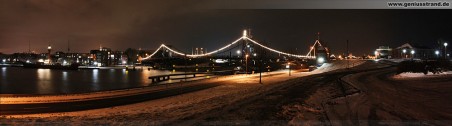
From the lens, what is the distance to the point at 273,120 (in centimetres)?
1255

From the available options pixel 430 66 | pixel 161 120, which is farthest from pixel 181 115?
pixel 430 66

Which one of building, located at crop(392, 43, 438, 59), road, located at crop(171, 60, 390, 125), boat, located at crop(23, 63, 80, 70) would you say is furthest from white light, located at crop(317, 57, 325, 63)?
boat, located at crop(23, 63, 80, 70)

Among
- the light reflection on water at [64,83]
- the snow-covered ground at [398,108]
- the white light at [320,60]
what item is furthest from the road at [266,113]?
the white light at [320,60]

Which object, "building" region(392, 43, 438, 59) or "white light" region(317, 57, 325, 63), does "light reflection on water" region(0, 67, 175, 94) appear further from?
"building" region(392, 43, 438, 59)

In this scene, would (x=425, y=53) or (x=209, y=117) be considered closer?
(x=209, y=117)

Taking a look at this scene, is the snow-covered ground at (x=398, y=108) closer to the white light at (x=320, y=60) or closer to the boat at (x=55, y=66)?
the white light at (x=320, y=60)

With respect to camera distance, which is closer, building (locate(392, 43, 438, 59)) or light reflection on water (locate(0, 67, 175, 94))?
light reflection on water (locate(0, 67, 175, 94))

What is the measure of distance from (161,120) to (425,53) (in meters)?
113

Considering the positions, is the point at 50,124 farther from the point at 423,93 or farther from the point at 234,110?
the point at 423,93

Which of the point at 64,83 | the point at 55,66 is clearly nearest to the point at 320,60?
the point at 64,83

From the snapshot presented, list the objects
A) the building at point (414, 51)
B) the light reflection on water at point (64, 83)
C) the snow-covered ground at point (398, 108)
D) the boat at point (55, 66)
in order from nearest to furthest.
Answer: the snow-covered ground at point (398, 108) → the light reflection on water at point (64, 83) → the building at point (414, 51) → the boat at point (55, 66)

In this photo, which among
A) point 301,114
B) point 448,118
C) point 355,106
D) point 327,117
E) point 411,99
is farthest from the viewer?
point 411,99

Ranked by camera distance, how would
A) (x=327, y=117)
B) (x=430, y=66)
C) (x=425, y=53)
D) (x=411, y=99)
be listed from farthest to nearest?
(x=425, y=53)
(x=430, y=66)
(x=411, y=99)
(x=327, y=117)

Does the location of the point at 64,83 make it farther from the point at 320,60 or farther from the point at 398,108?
the point at 398,108
